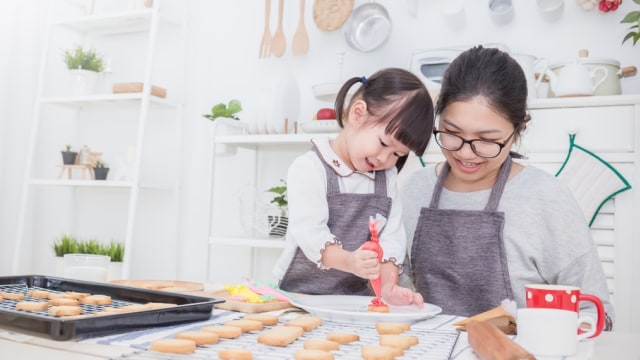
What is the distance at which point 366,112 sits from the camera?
1.51 meters

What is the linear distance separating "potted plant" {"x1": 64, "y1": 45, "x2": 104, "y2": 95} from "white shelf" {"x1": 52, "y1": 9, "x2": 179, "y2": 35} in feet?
0.48

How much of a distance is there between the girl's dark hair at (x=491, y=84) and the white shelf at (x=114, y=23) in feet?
6.51

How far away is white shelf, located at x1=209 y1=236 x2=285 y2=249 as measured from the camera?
8.56ft

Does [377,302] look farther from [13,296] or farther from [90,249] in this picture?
[90,249]

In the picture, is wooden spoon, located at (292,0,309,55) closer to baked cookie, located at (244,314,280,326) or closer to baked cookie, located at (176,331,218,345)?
baked cookie, located at (244,314,280,326)

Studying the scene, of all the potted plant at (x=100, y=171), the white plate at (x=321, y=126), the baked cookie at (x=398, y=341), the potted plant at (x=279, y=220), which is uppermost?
the white plate at (x=321, y=126)

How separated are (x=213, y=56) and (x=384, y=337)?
2.55 m

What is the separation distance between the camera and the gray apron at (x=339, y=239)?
59.2 inches

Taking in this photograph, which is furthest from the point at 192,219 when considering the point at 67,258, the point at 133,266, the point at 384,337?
the point at 384,337

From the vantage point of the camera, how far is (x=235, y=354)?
716 mm

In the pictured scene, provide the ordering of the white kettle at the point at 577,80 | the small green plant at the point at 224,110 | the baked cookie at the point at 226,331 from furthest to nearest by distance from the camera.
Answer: the small green plant at the point at 224,110, the white kettle at the point at 577,80, the baked cookie at the point at 226,331

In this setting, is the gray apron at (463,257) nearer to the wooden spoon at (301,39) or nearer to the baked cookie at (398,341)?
the baked cookie at (398,341)

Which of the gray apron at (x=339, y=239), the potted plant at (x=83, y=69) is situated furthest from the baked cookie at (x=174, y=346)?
the potted plant at (x=83, y=69)

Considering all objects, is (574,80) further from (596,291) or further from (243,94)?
(243,94)
